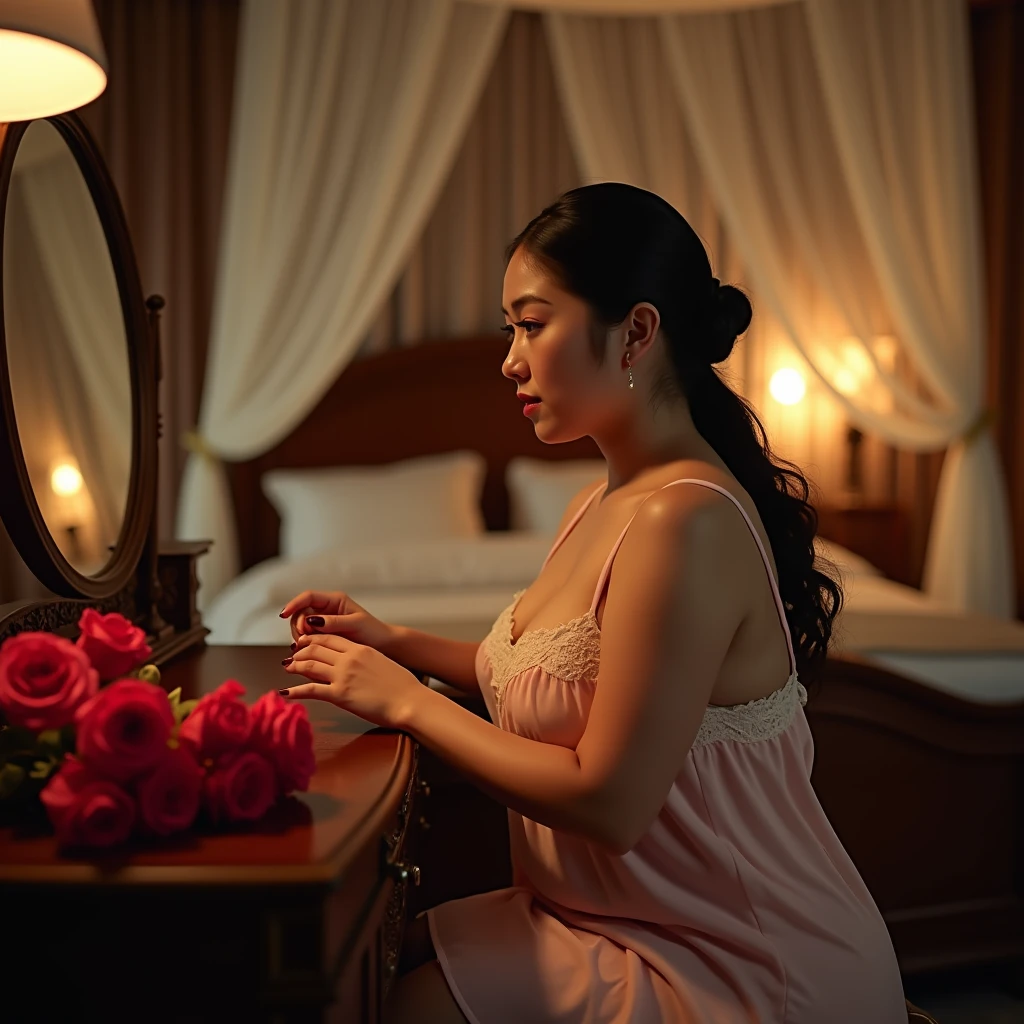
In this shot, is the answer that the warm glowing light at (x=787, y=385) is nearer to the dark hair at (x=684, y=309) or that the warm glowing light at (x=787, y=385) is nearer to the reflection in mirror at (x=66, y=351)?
the dark hair at (x=684, y=309)

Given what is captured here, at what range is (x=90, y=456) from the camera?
1.68 metres

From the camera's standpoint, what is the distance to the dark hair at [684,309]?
4.50 ft

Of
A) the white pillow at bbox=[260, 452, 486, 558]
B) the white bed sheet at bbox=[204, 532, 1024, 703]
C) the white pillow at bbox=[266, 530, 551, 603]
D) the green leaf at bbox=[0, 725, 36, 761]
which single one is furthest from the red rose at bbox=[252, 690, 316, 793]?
the white pillow at bbox=[260, 452, 486, 558]

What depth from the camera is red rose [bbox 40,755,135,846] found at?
2.95ft

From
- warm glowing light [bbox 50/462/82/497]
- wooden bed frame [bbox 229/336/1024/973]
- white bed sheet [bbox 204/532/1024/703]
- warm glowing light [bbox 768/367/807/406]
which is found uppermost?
warm glowing light [bbox 768/367/807/406]

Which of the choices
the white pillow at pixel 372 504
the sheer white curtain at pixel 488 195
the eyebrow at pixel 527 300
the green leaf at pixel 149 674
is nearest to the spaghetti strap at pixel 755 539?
the eyebrow at pixel 527 300

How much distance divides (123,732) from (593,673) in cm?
57

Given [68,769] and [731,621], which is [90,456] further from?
[731,621]

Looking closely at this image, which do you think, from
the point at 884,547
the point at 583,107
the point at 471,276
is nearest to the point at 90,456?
the point at 583,107

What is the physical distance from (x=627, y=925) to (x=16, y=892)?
2.32 ft

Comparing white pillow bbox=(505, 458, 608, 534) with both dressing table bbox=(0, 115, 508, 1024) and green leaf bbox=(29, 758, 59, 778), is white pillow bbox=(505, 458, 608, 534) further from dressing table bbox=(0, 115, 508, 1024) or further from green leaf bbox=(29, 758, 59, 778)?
green leaf bbox=(29, 758, 59, 778)

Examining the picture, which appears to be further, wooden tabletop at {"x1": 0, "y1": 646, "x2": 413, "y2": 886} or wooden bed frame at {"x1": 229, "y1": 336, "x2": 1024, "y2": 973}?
wooden bed frame at {"x1": 229, "y1": 336, "x2": 1024, "y2": 973}

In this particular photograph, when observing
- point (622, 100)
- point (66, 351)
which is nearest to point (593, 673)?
point (66, 351)

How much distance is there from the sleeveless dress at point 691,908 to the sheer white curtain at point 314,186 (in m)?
2.66
